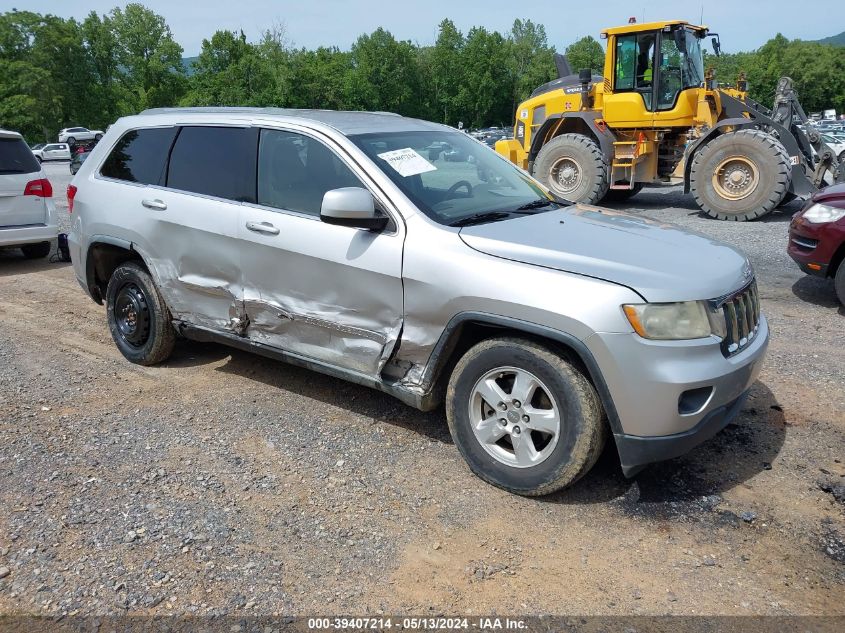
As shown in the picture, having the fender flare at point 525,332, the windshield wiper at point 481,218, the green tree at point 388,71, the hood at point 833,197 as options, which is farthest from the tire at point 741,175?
the green tree at point 388,71

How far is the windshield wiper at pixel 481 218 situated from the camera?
3.85 meters

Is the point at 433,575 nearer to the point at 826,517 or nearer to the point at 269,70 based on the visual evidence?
the point at 826,517

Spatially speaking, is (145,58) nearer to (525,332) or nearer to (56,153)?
(56,153)

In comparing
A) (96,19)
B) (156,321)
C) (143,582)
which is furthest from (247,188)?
(96,19)

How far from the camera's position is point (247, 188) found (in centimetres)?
452

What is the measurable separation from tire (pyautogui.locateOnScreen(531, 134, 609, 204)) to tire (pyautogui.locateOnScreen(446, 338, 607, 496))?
9.60 m

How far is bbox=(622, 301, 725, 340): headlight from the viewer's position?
3143 millimetres

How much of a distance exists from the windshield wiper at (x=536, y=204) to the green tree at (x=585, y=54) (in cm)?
9105

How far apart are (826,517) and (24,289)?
8163 millimetres

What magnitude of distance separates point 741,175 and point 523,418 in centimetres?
960

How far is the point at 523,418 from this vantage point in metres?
3.47

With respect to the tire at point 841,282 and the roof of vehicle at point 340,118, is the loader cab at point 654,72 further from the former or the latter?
the roof of vehicle at point 340,118

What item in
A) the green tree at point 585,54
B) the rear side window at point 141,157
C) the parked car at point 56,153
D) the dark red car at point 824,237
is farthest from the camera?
the green tree at point 585,54

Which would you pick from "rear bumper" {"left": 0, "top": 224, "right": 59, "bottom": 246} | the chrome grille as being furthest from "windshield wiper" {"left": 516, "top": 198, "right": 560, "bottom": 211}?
"rear bumper" {"left": 0, "top": 224, "right": 59, "bottom": 246}
